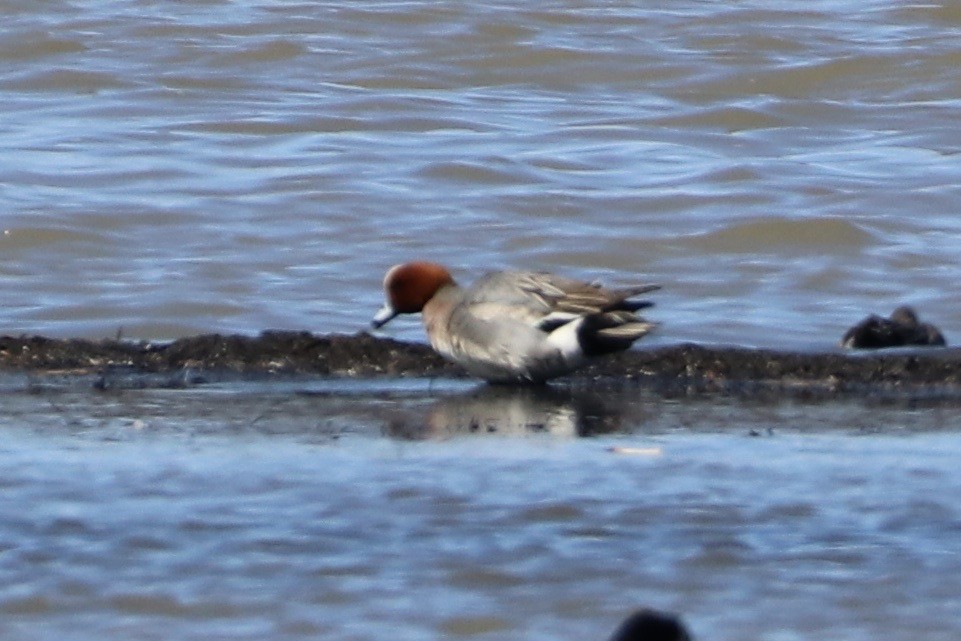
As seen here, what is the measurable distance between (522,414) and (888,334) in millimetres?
2050

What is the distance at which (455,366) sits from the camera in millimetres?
7500

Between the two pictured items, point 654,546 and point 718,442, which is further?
point 718,442

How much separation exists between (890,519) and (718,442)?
102cm

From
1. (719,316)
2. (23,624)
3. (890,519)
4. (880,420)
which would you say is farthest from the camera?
(719,316)

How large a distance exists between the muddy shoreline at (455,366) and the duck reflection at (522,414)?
26 cm

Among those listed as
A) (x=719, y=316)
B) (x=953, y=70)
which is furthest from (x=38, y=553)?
(x=953, y=70)

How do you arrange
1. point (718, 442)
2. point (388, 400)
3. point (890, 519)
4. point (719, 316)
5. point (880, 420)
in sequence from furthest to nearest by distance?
point (719, 316), point (388, 400), point (880, 420), point (718, 442), point (890, 519)

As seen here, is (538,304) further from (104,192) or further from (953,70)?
(953,70)

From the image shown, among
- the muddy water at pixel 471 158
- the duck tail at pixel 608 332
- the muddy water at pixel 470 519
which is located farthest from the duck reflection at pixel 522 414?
the muddy water at pixel 471 158

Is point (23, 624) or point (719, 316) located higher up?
point (23, 624)

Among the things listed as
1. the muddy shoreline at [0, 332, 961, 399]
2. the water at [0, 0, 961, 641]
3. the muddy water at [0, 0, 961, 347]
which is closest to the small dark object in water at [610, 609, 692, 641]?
the water at [0, 0, 961, 641]

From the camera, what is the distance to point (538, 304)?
7.07 meters

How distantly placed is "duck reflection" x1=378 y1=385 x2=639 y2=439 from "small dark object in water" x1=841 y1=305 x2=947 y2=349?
4.76 feet

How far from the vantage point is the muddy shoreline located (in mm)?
6836
